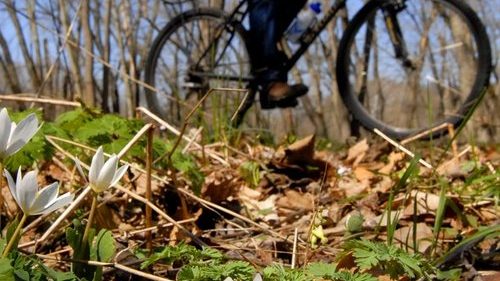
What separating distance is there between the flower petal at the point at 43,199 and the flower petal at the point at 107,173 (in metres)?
0.04

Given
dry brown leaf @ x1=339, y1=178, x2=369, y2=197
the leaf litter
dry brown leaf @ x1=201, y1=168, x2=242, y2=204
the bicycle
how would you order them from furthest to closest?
1. the bicycle
2. dry brown leaf @ x1=339, y1=178, x2=369, y2=197
3. dry brown leaf @ x1=201, y1=168, x2=242, y2=204
4. the leaf litter

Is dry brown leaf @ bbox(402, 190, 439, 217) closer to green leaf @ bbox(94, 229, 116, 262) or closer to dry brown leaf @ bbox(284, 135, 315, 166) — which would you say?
dry brown leaf @ bbox(284, 135, 315, 166)

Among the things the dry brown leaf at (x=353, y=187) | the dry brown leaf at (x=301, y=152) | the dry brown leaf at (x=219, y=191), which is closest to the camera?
the dry brown leaf at (x=219, y=191)

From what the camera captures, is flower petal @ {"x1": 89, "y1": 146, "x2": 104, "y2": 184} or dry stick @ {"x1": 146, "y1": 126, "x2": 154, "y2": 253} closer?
flower petal @ {"x1": 89, "y1": 146, "x2": 104, "y2": 184}

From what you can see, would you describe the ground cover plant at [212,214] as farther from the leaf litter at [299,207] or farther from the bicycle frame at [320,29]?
the bicycle frame at [320,29]

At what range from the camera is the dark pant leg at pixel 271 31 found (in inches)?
130

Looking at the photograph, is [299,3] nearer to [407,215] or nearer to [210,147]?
[210,147]

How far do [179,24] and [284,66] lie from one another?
1017 millimetres

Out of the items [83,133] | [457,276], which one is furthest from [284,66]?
[457,276]

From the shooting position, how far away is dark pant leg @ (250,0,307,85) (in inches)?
130

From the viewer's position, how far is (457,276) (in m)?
0.80

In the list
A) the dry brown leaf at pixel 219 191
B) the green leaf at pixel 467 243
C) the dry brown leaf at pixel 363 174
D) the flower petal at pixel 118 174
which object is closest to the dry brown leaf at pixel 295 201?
the dry brown leaf at pixel 219 191

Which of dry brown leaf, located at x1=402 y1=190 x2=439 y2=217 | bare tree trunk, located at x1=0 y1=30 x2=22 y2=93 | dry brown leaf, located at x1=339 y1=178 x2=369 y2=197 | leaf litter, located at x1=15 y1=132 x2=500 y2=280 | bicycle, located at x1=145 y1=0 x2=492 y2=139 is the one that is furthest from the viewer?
bare tree trunk, located at x1=0 y1=30 x2=22 y2=93

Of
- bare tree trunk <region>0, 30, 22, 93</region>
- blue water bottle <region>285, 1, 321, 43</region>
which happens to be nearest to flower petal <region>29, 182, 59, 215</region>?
blue water bottle <region>285, 1, 321, 43</region>
